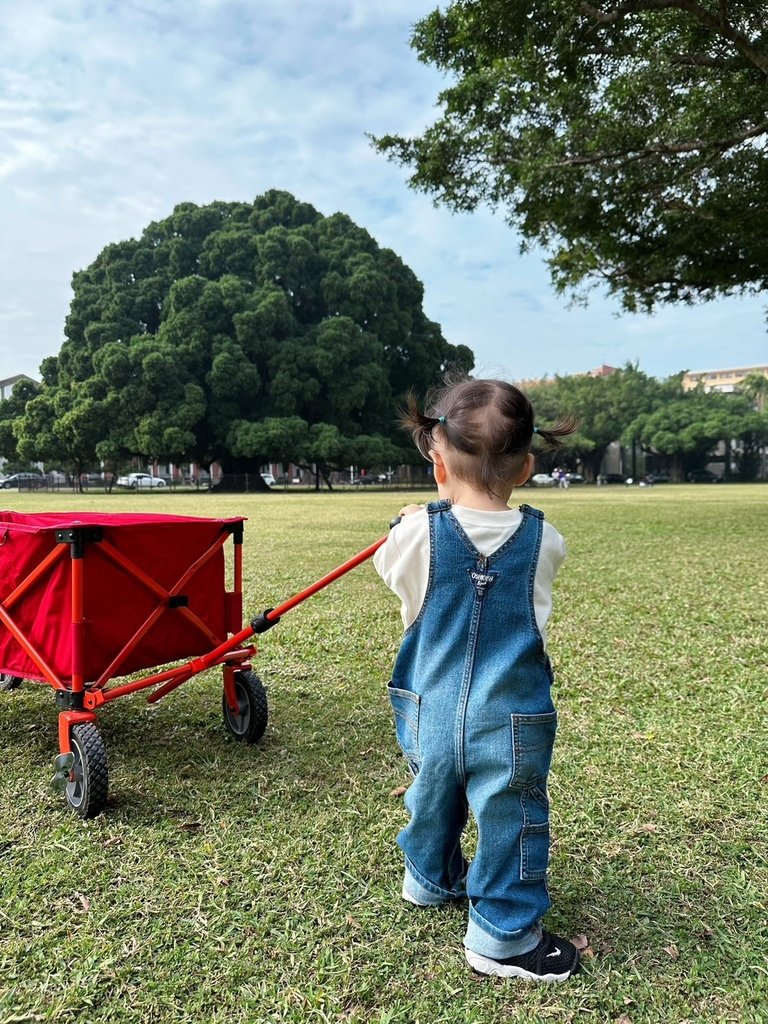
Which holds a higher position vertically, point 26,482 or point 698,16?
point 698,16

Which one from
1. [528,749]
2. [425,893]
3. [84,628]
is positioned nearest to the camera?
[528,749]

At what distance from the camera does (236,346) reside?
33.1m

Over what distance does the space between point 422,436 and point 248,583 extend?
5.49 meters

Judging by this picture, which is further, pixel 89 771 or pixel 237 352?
pixel 237 352

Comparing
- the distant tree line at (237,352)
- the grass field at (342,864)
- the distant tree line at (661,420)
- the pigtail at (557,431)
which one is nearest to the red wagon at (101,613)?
the grass field at (342,864)

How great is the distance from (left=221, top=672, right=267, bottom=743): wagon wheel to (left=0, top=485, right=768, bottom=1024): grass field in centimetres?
8

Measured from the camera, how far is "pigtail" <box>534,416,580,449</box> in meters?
A: 1.92

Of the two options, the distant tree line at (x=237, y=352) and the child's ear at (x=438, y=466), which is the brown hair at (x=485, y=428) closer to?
the child's ear at (x=438, y=466)

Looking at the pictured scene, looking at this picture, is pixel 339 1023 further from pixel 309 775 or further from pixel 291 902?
pixel 309 775

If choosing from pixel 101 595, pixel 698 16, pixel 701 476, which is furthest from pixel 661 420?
pixel 101 595

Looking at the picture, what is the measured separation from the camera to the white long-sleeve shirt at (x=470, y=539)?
178 cm

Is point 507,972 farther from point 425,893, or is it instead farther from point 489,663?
point 489,663

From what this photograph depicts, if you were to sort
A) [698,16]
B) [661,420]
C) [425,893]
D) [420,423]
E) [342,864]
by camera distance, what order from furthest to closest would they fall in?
[661,420] < [698,16] < [342,864] < [425,893] < [420,423]

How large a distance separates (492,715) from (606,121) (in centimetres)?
1025
